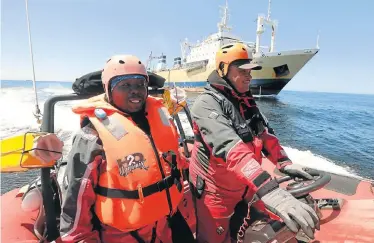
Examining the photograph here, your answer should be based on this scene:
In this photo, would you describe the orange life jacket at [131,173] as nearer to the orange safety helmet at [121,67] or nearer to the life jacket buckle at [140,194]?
the life jacket buckle at [140,194]

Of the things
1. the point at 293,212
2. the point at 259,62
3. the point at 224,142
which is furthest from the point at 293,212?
the point at 259,62

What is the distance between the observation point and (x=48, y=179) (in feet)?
6.34

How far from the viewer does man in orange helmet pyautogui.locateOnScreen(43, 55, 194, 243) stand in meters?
1.47

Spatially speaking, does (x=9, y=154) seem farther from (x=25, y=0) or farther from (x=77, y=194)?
(x=25, y=0)

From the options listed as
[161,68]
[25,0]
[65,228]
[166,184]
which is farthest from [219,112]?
[161,68]

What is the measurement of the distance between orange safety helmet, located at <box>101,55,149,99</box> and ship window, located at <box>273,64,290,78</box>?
115ft

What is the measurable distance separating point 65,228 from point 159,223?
0.59 m

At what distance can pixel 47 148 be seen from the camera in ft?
5.19

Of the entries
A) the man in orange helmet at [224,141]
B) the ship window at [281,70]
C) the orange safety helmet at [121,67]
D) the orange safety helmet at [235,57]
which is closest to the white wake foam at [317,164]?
the man in orange helmet at [224,141]

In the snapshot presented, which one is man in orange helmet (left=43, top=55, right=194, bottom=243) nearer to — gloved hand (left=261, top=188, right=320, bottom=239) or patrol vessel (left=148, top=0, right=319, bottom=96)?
gloved hand (left=261, top=188, right=320, bottom=239)

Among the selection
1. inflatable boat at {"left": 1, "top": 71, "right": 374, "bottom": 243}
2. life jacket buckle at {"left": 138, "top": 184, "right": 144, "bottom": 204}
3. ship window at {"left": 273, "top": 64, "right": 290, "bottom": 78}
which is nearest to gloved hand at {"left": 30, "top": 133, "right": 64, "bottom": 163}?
inflatable boat at {"left": 1, "top": 71, "right": 374, "bottom": 243}

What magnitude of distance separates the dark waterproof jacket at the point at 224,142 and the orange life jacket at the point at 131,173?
35 centimetres

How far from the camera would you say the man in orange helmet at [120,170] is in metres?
1.47

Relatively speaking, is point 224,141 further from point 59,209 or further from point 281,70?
point 281,70
